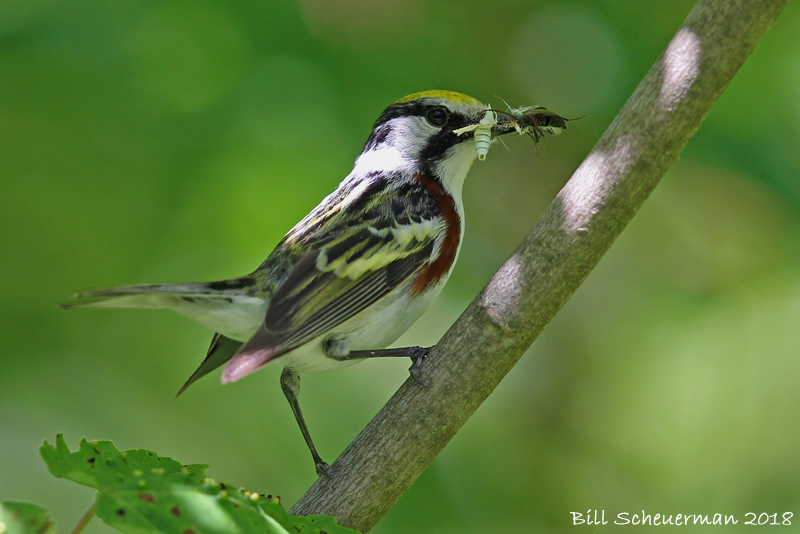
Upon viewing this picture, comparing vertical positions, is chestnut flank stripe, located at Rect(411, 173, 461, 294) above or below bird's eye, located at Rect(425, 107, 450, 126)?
below

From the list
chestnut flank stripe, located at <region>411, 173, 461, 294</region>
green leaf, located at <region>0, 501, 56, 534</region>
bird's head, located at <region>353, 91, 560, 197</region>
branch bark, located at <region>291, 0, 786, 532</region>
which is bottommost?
green leaf, located at <region>0, 501, 56, 534</region>

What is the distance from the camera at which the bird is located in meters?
2.39

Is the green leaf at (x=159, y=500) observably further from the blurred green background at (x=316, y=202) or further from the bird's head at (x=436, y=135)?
the blurred green background at (x=316, y=202)

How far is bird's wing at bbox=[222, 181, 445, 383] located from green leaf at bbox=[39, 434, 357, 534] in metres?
0.67

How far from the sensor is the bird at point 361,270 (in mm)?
2389

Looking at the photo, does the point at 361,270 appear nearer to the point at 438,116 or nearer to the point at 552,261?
the point at 552,261

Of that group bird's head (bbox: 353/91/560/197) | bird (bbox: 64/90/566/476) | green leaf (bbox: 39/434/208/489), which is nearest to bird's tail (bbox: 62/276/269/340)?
bird (bbox: 64/90/566/476)

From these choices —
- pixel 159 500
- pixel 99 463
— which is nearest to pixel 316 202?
pixel 99 463

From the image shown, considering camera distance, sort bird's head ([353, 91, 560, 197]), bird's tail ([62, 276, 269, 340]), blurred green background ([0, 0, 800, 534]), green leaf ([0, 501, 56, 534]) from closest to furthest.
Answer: green leaf ([0, 501, 56, 534]) → bird's tail ([62, 276, 269, 340]) → bird's head ([353, 91, 560, 197]) → blurred green background ([0, 0, 800, 534])

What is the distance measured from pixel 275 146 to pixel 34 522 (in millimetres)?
2643

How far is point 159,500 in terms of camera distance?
133 cm

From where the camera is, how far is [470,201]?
4180 mm

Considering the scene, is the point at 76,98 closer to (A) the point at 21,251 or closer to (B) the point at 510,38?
(A) the point at 21,251

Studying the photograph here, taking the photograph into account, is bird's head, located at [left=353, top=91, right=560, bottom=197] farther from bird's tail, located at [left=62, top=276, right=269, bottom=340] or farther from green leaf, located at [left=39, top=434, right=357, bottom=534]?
green leaf, located at [left=39, top=434, right=357, bottom=534]
